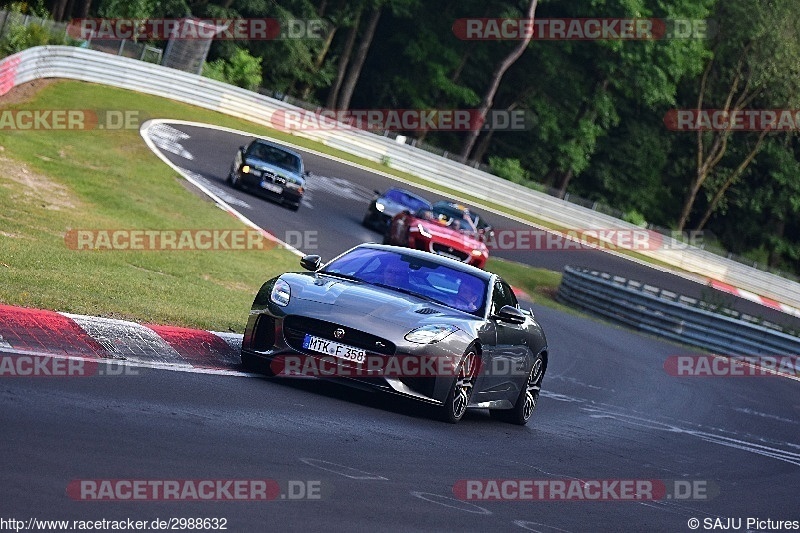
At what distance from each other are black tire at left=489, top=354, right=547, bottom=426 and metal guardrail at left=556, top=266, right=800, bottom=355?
654 inches

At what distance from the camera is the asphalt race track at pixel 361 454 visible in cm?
665

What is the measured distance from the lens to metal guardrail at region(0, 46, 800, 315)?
4484cm

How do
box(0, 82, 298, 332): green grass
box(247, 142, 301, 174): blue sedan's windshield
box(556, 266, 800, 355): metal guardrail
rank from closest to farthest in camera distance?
box(0, 82, 298, 332): green grass → box(556, 266, 800, 355): metal guardrail → box(247, 142, 301, 174): blue sedan's windshield

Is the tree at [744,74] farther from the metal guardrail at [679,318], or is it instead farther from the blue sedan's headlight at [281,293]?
the blue sedan's headlight at [281,293]

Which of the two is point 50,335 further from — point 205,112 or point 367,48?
point 367,48

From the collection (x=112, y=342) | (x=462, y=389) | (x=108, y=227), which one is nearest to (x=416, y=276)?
(x=462, y=389)

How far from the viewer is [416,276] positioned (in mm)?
12102

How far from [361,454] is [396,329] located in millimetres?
2054

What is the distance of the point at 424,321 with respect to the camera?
11.0 m

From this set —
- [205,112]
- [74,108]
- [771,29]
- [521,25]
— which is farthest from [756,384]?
[771,29]

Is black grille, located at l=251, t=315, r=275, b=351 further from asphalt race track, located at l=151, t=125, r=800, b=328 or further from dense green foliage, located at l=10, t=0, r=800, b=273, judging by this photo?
dense green foliage, located at l=10, t=0, r=800, b=273

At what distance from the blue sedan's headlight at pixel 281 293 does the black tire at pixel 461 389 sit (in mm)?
1485

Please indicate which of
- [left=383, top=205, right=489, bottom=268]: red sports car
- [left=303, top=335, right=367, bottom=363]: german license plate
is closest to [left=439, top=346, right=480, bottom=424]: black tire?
[left=303, top=335, right=367, bottom=363]: german license plate

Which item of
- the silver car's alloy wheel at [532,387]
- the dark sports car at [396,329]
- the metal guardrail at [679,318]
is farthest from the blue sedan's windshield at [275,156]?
the dark sports car at [396,329]
